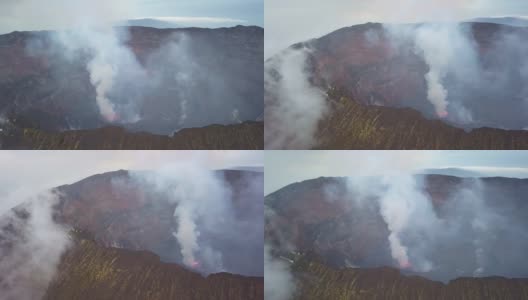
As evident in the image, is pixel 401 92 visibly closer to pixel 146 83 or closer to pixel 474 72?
pixel 474 72

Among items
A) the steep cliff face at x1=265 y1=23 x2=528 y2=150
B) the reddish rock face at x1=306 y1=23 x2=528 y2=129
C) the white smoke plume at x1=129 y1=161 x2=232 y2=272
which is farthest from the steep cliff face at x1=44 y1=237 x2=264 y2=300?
the reddish rock face at x1=306 y1=23 x2=528 y2=129

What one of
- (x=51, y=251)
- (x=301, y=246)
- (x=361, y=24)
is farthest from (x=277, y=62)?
(x=51, y=251)

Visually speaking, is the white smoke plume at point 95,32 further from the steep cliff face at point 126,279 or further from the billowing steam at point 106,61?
the steep cliff face at point 126,279

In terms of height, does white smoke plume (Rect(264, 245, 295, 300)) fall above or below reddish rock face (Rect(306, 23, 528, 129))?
below

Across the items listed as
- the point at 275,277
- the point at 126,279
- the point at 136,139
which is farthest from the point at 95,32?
the point at 275,277

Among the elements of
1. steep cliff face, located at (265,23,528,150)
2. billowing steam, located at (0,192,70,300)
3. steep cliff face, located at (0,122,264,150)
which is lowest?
billowing steam, located at (0,192,70,300)

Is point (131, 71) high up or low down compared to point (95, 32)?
down

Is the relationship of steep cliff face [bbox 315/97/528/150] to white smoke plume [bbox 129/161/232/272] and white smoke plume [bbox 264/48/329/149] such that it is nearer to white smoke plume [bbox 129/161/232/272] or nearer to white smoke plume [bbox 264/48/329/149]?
white smoke plume [bbox 264/48/329/149]
